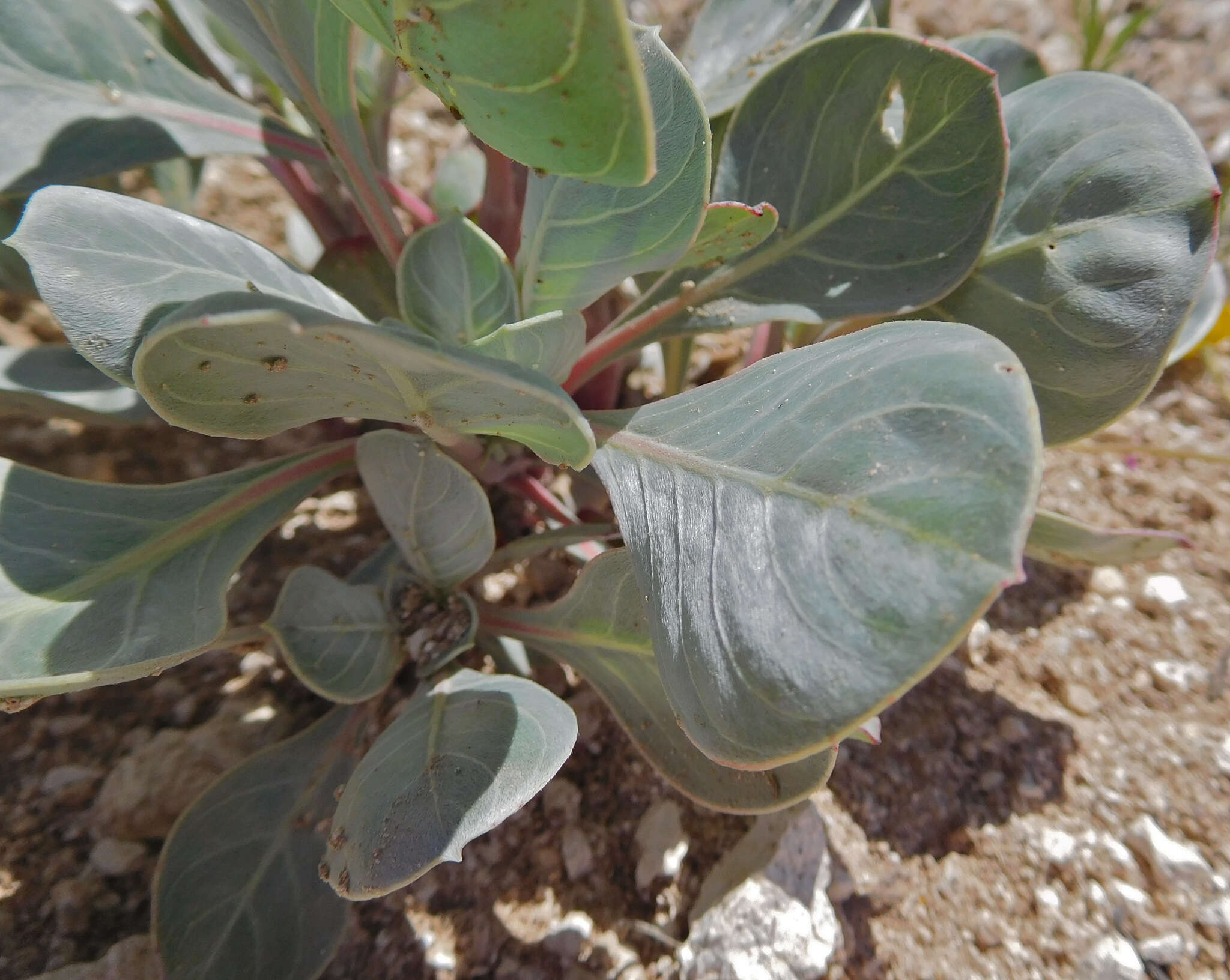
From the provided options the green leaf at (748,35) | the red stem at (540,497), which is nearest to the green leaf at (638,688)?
the red stem at (540,497)

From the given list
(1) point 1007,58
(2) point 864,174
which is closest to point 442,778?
(2) point 864,174

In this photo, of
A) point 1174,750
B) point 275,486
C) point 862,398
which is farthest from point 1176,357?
point 275,486

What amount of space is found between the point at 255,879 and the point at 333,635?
0.33 m

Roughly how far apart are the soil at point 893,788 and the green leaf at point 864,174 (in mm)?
668

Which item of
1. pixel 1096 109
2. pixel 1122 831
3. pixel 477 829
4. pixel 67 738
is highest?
pixel 1096 109

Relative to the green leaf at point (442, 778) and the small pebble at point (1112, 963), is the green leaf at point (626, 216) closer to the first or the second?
the green leaf at point (442, 778)

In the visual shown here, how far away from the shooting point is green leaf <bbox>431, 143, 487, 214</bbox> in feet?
5.26

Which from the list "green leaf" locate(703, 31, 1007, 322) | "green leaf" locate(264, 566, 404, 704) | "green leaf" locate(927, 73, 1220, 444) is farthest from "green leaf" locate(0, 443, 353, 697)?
"green leaf" locate(927, 73, 1220, 444)

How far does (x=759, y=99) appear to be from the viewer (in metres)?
1.08

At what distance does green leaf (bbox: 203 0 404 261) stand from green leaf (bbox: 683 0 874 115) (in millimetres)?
538

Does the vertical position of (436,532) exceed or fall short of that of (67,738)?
it exceeds it

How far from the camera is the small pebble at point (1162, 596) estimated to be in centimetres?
144

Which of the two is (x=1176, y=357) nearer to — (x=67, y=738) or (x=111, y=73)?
(x=111, y=73)

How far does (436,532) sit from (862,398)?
58 cm
